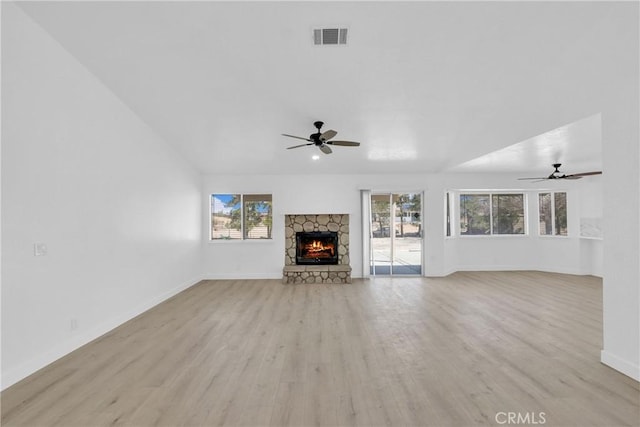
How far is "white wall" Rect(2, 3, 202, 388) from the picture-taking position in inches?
104

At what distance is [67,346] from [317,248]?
4.84m

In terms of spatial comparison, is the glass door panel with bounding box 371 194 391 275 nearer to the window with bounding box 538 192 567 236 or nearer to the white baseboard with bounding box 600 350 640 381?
the window with bounding box 538 192 567 236

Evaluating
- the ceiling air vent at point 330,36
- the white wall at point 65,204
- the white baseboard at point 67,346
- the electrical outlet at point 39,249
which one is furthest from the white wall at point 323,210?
the ceiling air vent at point 330,36

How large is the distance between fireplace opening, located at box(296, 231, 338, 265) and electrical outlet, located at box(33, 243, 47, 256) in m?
4.74

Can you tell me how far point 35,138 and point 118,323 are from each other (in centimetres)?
248

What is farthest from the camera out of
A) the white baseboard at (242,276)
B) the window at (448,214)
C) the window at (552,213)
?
the window at (448,214)

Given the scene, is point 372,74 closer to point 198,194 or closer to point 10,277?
point 10,277

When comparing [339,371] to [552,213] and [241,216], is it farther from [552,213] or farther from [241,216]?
[552,213]

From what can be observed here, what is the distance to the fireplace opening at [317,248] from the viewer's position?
7.08 metres

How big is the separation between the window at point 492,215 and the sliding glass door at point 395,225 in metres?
1.65

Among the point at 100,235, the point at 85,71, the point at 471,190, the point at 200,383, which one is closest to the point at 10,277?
the point at 100,235

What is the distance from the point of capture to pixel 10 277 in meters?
2.61

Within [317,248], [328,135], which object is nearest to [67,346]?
[328,135]

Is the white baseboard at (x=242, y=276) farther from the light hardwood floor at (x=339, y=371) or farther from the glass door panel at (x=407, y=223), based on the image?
the glass door panel at (x=407, y=223)
